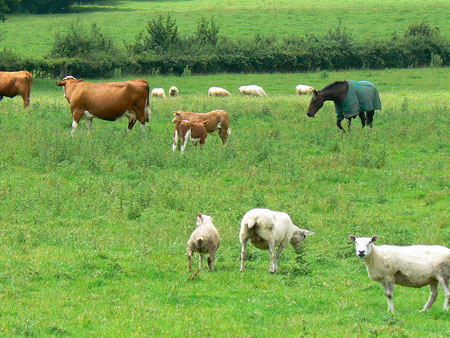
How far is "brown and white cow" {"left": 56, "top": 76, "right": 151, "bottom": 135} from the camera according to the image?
73.9 feet

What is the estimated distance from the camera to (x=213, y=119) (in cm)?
2208

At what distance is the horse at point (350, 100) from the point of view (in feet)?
80.2

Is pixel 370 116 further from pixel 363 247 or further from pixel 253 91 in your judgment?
pixel 363 247

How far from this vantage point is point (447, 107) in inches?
1104

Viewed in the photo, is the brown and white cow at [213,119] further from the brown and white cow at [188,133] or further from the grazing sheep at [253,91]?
the grazing sheep at [253,91]

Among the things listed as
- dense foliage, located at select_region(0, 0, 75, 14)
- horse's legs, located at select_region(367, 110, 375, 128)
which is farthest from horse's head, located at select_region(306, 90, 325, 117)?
dense foliage, located at select_region(0, 0, 75, 14)

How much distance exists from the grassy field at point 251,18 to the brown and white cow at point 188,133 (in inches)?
1398

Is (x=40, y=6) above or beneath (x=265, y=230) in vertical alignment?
beneath

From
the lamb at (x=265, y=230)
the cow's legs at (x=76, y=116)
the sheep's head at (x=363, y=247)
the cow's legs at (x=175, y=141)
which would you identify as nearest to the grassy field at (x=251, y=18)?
the cow's legs at (x=76, y=116)

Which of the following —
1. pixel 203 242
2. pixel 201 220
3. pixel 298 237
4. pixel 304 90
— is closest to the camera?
pixel 203 242

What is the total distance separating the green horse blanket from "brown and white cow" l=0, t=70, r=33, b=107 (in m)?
12.0

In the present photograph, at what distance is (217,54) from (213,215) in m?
36.6

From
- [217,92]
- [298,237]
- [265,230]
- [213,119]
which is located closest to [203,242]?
[265,230]

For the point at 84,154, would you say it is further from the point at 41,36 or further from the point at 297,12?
the point at 297,12
